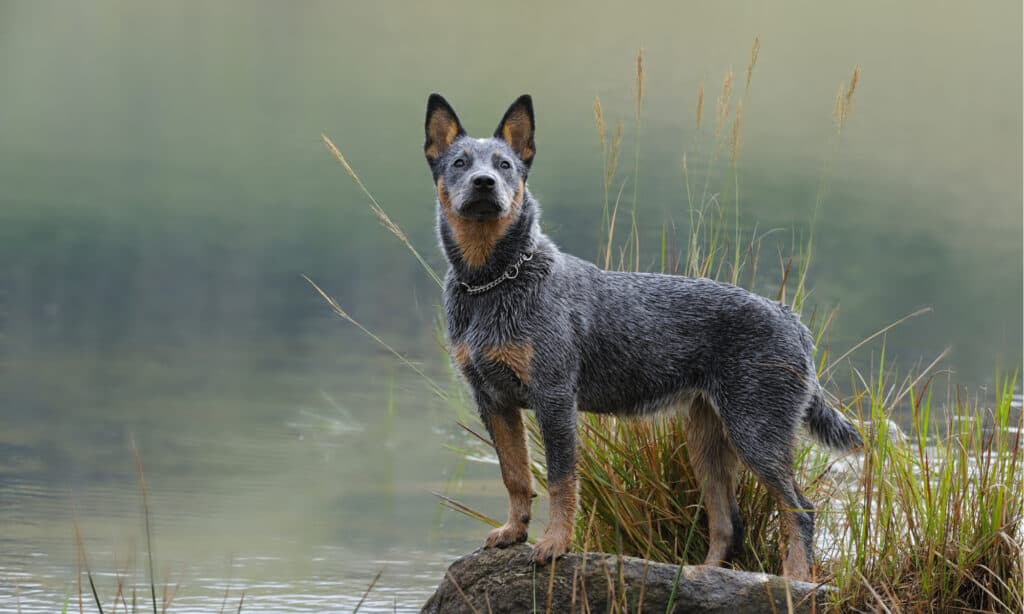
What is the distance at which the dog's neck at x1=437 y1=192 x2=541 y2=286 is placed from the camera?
5426mm

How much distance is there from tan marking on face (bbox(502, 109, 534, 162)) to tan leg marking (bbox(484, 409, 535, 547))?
1102mm

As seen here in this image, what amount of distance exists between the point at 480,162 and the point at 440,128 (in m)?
0.40

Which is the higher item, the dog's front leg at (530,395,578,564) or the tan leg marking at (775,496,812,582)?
the dog's front leg at (530,395,578,564)

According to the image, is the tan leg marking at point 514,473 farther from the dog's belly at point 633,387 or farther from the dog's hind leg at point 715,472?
the dog's hind leg at point 715,472

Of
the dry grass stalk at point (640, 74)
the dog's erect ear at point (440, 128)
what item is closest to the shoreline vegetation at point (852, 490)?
the dry grass stalk at point (640, 74)

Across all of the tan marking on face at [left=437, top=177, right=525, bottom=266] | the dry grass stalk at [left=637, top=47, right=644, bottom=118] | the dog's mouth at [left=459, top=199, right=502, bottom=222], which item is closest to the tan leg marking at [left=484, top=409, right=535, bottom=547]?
the tan marking on face at [left=437, top=177, right=525, bottom=266]

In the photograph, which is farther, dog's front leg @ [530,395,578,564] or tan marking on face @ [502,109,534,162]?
tan marking on face @ [502,109,534,162]

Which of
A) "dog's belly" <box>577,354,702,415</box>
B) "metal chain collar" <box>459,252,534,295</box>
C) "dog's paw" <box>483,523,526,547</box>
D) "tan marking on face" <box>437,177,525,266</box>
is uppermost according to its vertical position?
"tan marking on face" <box>437,177,525,266</box>

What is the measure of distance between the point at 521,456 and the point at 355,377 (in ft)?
40.3

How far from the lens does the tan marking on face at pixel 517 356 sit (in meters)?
5.27

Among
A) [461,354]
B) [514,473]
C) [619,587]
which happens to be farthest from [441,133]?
[619,587]

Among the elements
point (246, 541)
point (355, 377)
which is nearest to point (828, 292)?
point (355, 377)

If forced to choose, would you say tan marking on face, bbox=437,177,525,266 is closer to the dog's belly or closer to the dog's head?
the dog's head

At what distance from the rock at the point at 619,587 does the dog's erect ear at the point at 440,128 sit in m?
1.72
